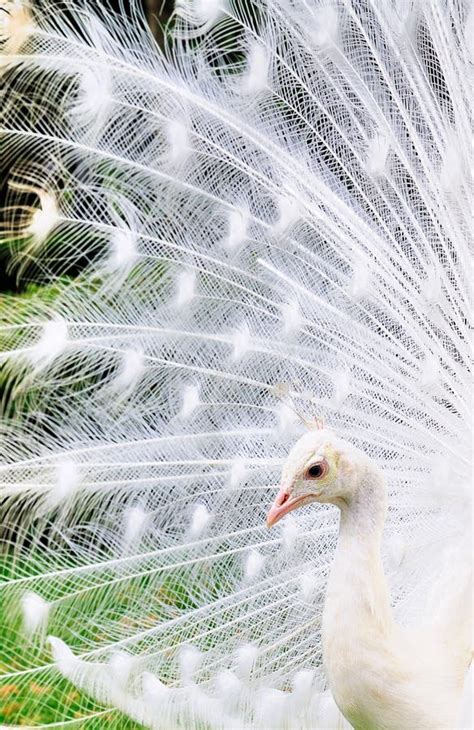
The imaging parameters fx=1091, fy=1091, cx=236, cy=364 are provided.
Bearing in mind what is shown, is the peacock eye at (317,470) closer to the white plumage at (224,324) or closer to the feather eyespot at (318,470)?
the feather eyespot at (318,470)

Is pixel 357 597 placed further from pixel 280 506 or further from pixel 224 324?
pixel 224 324

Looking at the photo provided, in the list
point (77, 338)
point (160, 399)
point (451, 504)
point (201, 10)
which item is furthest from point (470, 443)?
point (201, 10)

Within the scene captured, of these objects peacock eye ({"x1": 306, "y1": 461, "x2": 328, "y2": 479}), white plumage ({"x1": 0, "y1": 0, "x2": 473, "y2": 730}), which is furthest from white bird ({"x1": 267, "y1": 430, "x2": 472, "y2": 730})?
white plumage ({"x1": 0, "y1": 0, "x2": 473, "y2": 730})

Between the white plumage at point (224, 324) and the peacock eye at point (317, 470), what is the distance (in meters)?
0.53

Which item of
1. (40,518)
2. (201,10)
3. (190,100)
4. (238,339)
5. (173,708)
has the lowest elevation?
(173,708)

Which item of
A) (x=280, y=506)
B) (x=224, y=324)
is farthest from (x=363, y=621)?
(x=224, y=324)

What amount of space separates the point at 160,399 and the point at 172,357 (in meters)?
0.10

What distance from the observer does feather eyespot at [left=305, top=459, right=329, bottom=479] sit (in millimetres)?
1616

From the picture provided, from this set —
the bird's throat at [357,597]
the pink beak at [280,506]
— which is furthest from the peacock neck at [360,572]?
the pink beak at [280,506]

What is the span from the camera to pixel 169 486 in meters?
2.36

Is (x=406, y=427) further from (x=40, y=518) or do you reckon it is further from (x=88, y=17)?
(x=88, y=17)

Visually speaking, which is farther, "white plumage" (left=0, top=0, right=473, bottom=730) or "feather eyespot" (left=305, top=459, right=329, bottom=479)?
"white plumage" (left=0, top=0, right=473, bottom=730)

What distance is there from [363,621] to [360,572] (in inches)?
3.0

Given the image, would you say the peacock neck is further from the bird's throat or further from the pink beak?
the pink beak
